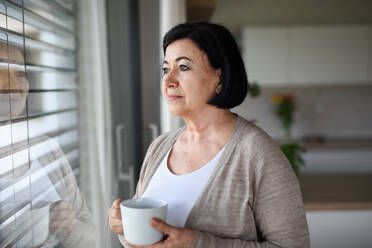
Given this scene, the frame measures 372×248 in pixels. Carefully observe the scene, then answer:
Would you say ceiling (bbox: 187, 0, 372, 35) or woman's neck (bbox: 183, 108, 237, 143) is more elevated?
ceiling (bbox: 187, 0, 372, 35)

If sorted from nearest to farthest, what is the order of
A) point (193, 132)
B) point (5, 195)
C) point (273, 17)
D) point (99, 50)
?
point (5, 195) < point (193, 132) < point (99, 50) < point (273, 17)

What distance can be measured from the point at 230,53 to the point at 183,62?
0.11 m

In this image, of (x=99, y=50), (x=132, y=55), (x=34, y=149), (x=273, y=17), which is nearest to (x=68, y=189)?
(x=34, y=149)

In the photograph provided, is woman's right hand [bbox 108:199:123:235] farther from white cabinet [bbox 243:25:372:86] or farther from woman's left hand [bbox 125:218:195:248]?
white cabinet [bbox 243:25:372:86]

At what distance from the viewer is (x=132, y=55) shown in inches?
79.4

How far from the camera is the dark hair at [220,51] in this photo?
760 millimetres

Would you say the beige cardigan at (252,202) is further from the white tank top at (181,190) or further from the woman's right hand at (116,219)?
the woman's right hand at (116,219)

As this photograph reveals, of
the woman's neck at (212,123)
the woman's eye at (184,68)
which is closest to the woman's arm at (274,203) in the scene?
the woman's neck at (212,123)

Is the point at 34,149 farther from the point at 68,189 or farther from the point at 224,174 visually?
the point at 224,174

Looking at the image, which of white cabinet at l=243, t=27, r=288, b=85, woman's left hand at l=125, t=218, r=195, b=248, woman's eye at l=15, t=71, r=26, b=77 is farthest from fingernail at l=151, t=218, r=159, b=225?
white cabinet at l=243, t=27, r=288, b=85

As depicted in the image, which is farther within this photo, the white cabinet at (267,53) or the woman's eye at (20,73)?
the white cabinet at (267,53)

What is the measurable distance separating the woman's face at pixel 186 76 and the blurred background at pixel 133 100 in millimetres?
255

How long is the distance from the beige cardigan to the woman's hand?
25cm

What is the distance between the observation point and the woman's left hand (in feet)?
1.99
